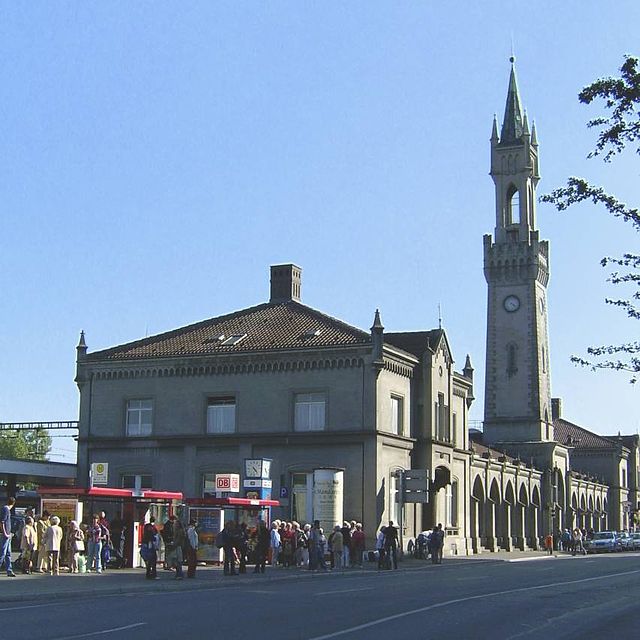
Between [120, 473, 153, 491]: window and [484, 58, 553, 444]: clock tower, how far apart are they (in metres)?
45.1

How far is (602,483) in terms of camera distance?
11519 centimetres

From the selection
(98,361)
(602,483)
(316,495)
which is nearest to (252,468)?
(316,495)

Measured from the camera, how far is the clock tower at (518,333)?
91.9 meters

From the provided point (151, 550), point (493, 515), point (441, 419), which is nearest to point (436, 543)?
point (441, 419)

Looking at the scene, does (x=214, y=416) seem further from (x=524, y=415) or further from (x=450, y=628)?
(x=524, y=415)

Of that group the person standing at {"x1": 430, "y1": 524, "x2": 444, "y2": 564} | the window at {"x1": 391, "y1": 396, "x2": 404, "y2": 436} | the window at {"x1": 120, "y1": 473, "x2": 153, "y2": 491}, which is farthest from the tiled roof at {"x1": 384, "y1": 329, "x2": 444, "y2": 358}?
the window at {"x1": 120, "y1": 473, "x2": 153, "y2": 491}

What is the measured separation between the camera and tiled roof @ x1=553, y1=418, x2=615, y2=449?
395 feet

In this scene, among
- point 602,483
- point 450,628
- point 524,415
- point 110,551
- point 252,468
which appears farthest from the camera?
point 602,483

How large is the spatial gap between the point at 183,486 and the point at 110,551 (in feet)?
53.5

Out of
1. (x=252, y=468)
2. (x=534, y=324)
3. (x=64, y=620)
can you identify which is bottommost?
(x=64, y=620)

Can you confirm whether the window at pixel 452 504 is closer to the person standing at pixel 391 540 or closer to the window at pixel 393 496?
the window at pixel 393 496

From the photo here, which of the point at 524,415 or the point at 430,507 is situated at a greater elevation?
the point at 524,415

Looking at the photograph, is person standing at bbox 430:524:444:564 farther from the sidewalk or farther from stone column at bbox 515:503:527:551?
stone column at bbox 515:503:527:551

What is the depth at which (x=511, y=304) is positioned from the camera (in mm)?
93750
